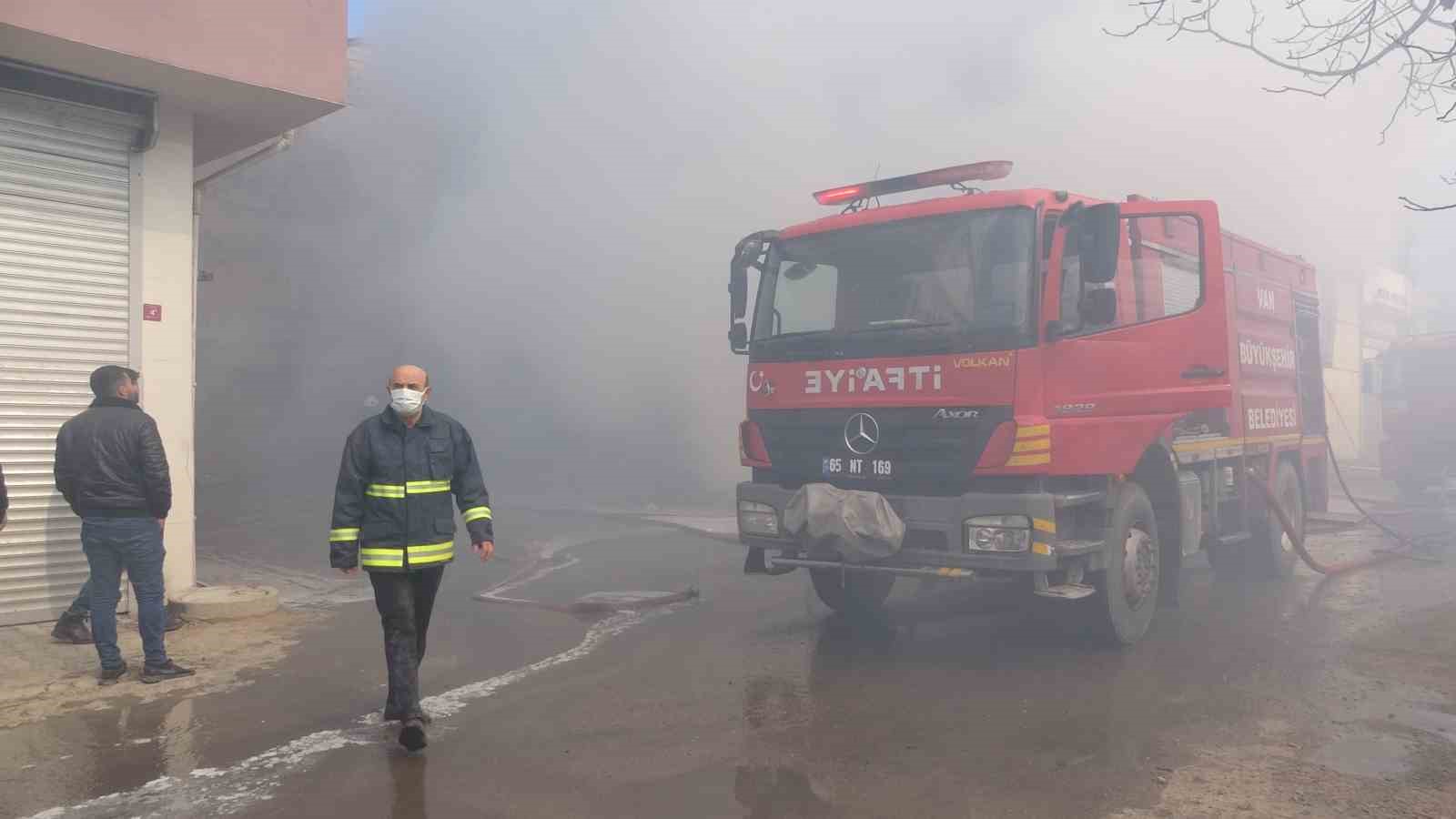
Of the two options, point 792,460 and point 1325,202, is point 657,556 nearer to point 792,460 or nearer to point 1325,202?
point 792,460

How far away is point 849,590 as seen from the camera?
6.07m

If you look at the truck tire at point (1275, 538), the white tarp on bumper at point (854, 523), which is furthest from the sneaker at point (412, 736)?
the truck tire at point (1275, 538)

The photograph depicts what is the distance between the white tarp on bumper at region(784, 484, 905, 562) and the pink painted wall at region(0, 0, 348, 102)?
3.92 m

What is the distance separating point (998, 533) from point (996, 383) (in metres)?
0.70

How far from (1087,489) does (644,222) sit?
450 inches

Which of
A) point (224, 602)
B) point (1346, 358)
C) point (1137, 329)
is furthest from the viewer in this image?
point (1346, 358)

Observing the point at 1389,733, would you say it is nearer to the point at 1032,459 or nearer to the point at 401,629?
the point at 1032,459

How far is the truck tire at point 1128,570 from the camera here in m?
5.04

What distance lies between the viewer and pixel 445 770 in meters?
3.38

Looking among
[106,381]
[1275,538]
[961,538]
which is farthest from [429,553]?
[1275,538]

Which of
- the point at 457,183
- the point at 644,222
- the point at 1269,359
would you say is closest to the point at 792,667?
the point at 1269,359

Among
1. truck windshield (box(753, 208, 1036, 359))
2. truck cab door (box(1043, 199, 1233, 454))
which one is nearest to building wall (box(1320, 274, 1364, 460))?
truck cab door (box(1043, 199, 1233, 454))

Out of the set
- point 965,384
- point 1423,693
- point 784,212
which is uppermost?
point 784,212

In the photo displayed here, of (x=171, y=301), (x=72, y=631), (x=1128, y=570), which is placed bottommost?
(x=72, y=631)
